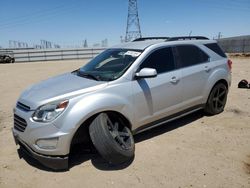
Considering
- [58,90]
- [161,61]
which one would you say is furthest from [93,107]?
[161,61]

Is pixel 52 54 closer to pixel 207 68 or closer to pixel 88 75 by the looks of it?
pixel 207 68

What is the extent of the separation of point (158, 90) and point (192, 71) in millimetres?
1042

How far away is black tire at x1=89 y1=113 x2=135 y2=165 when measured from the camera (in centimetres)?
384

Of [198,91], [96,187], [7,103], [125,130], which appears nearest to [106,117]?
[125,130]

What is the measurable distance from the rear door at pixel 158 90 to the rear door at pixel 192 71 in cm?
19

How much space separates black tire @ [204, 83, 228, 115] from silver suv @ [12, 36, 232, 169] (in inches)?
1.2

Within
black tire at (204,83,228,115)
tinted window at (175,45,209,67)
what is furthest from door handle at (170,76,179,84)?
black tire at (204,83,228,115)

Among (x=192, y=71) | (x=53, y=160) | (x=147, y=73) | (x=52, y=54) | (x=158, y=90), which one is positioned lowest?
(x=52, y=54)

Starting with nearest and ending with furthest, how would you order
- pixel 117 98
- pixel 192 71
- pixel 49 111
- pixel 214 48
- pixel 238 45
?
pixel 49 111 → pixel 117 98 → pixel 192 71 → pixel 214 48 → pixel 238 45

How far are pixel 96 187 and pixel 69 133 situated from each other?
0.78 m

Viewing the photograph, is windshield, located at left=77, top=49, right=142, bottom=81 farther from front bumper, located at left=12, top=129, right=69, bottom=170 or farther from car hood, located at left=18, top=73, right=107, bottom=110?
front bumper, located at left=12, top=129, right=69, bottom=170

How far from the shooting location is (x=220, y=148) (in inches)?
184

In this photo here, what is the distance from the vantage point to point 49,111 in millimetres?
3836

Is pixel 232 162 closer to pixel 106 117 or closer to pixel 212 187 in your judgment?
pixel 212 187
